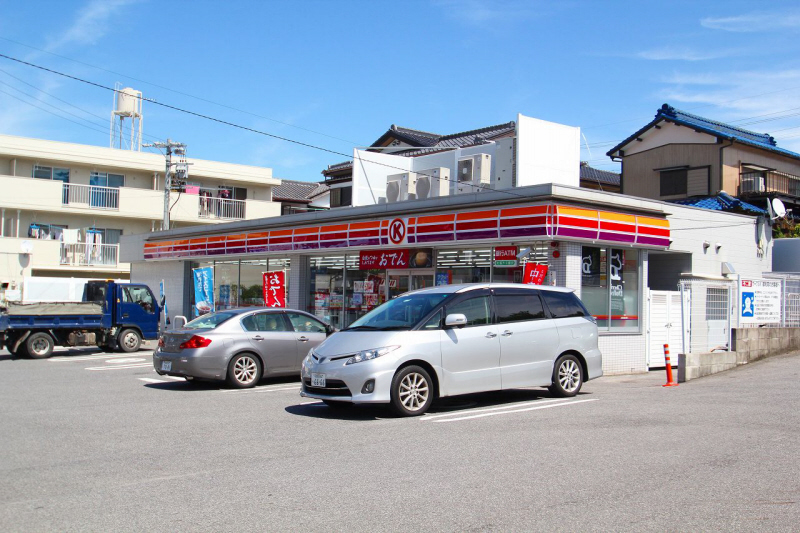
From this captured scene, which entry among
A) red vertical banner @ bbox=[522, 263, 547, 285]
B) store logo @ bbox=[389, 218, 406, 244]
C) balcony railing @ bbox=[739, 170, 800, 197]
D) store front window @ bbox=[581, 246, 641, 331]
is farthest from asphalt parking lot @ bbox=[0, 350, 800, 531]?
balcony railing @ bbox=[739, 170, 800, 197]

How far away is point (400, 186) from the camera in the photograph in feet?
71.7

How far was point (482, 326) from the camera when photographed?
1080 cm

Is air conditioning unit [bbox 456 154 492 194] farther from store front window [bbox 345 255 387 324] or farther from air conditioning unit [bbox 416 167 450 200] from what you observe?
store front window [bbox 345 255 387 324]

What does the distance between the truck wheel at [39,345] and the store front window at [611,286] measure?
45.6 feet

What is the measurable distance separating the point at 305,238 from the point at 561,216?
892 centimetres

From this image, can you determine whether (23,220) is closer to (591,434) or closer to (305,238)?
(305,238)

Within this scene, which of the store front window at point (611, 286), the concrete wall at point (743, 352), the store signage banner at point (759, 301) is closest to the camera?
the concrete wall at point (743, 352)

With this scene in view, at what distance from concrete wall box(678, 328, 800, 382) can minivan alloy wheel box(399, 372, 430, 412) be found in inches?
285

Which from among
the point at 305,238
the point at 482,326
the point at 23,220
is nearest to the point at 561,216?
the point at 482,326

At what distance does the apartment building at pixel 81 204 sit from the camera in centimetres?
3644

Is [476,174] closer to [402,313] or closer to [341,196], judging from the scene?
[402,313]

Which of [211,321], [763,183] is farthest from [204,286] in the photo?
[763,183]

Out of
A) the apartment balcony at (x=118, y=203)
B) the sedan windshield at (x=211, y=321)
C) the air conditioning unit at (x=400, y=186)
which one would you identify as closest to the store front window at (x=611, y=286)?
the air conditioning unit at (x=400, y=186)

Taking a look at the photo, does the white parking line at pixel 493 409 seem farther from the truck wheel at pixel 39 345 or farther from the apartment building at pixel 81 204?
the apartment building at pixel 81 204
